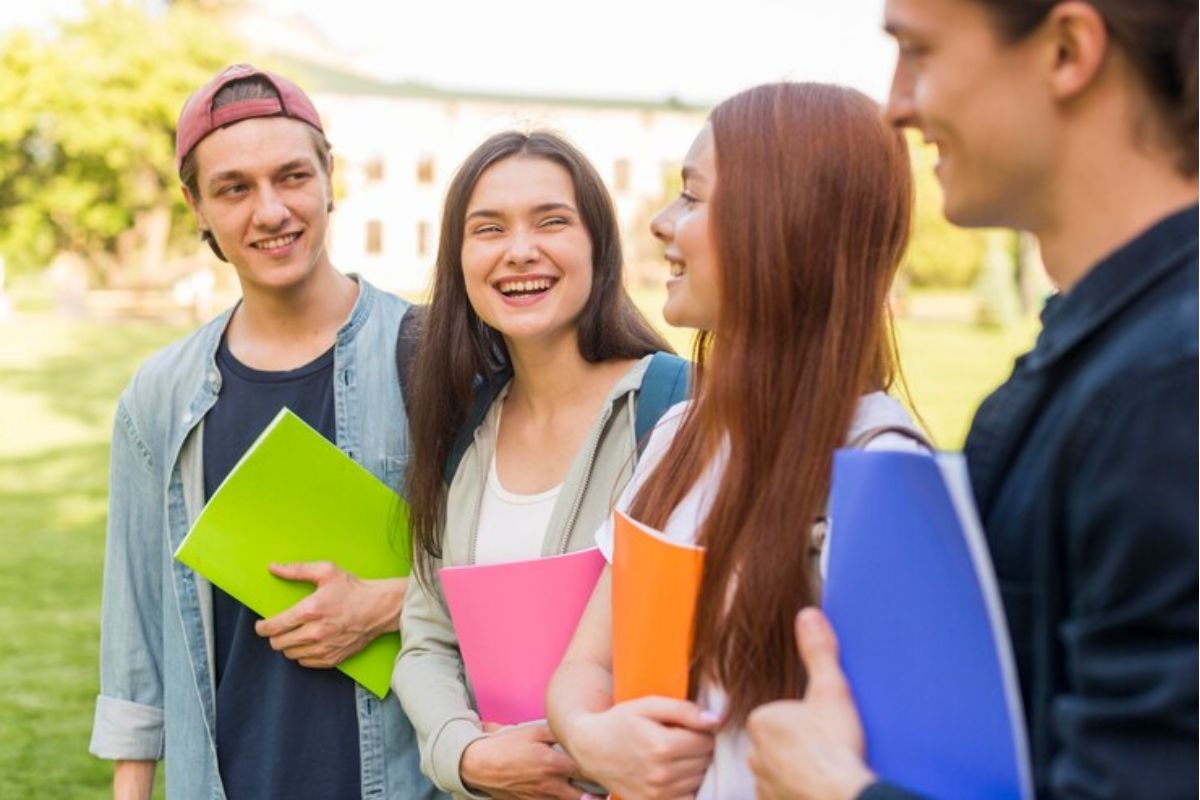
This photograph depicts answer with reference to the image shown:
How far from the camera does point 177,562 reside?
2.62 metres

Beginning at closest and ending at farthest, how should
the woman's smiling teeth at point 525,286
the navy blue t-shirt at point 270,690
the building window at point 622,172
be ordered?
the woman's smiling teeth at point 525,286 → the navy blue t-shirt at point 270,690 → the building window at point 622,172

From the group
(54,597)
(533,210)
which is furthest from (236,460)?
(54,597)

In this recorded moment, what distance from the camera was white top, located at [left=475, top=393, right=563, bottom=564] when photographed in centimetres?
224

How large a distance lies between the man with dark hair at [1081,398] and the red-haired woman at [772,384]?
19cm

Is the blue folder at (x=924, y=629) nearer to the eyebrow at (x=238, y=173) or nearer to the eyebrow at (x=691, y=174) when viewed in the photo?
the eyebrow at (x=691, y=174)

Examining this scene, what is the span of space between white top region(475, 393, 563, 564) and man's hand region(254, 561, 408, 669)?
0.30 metres

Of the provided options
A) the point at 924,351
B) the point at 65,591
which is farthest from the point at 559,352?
the point at 924,351

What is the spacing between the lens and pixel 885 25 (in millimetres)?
1249

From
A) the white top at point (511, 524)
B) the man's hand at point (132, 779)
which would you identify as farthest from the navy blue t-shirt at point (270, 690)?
the white top at point (511, 524)

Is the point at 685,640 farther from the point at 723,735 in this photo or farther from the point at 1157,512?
the point at 1157,512

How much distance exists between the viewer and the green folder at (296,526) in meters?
2.36

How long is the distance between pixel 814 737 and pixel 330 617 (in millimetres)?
1374

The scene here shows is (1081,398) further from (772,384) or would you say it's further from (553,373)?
(553,373)

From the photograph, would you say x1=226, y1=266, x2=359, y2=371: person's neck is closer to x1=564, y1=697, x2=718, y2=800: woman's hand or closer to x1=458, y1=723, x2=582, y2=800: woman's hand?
x1=458, y1=723, x2=582, y2=800: woman's hand
